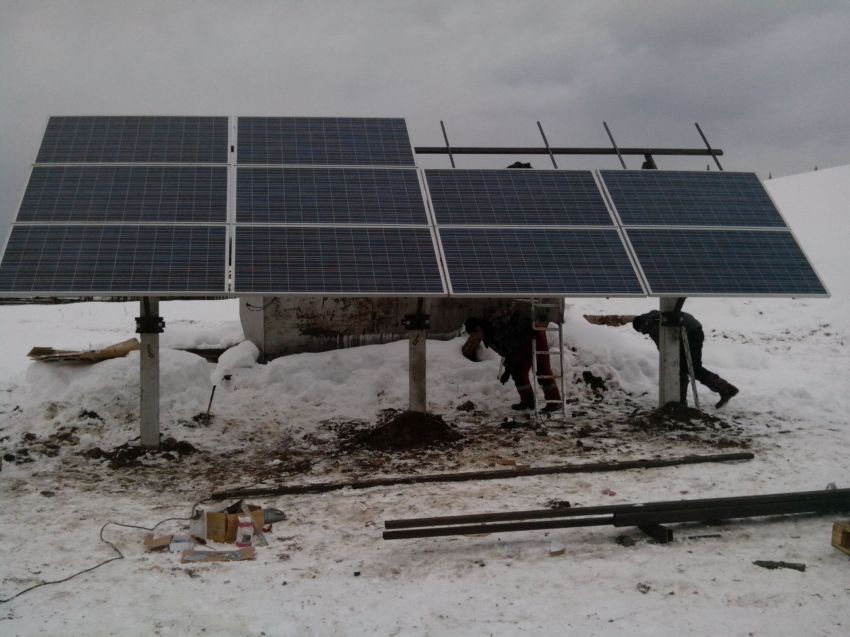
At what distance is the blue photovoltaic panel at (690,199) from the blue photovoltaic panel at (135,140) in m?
5.87

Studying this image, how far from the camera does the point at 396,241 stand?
28.9 feet

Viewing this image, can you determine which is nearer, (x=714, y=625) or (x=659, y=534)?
(x=714, y=625)

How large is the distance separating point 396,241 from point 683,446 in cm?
460

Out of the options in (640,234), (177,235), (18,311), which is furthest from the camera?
(18,311)

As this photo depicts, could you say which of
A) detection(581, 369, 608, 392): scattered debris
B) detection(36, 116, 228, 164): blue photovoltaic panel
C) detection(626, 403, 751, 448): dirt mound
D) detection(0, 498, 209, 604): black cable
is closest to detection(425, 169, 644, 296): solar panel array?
detection(626, 403, 751, 448): dirt mound

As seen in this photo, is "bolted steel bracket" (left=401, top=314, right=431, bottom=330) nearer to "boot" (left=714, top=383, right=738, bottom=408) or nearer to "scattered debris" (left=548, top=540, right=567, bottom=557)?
"scattered debris" (left=548, top=540, right=567, bottom=557)

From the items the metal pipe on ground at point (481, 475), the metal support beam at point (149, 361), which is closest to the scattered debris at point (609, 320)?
the metal pipe on ground at point (481, 475)

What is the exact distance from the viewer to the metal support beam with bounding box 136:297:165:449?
856 centimetres

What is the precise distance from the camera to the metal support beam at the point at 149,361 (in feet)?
28.1

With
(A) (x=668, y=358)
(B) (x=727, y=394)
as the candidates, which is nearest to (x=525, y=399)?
(A) (x=668, y=358)

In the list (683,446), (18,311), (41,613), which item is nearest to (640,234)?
(683,446)

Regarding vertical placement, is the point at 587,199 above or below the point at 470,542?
above

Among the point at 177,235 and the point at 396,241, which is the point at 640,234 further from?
the point at 177,235

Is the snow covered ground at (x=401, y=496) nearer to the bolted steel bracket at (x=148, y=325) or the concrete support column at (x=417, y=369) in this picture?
the concrete support column at (x=417, y=369)
